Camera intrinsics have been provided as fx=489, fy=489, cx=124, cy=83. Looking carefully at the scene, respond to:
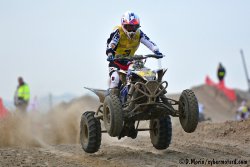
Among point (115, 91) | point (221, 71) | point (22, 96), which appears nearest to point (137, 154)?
point (115, 91)

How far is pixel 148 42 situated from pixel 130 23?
0.70m

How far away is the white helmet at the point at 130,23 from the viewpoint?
30.8 feet

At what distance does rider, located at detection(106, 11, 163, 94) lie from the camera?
30.9 ft

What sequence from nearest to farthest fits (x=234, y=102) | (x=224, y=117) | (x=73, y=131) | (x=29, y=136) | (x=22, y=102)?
1. (x=29, y=136)
2. (x=73, y=131)
3. (x=22, y=102)
4. (x=224, y=117)
5. (x=234, y=102)

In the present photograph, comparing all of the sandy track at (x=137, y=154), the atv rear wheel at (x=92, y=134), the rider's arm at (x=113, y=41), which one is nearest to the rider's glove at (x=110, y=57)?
the rider's arm at (x=113, y=41)

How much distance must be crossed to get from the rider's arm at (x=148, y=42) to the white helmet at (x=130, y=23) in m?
0.37

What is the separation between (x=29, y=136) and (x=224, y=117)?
21.7m

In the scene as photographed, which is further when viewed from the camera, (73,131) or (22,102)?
(22,102)

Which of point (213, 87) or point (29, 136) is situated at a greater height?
point (213, 87)

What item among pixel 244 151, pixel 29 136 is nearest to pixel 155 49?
pixel 244 151

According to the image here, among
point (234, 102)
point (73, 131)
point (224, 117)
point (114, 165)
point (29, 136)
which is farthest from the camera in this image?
point (234, 102)

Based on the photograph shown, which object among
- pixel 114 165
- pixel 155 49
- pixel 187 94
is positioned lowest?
pixel 114 165

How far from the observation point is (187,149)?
33.1 feet

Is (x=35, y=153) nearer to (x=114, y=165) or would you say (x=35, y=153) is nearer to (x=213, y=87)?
(x=114, y=165)
